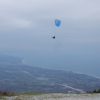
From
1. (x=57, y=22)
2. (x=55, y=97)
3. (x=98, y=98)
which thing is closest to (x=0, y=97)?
(x=55, y=97)

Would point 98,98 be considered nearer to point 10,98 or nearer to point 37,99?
point 37,99

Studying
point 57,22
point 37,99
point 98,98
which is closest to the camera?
point 37,99

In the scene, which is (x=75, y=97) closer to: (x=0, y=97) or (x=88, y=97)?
(x=88, y=97)

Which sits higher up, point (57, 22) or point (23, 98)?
point (57, 22)

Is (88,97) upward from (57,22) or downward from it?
downward

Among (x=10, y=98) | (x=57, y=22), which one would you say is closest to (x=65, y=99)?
(x=10, y=98)

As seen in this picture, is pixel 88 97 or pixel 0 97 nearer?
pixel 0 97

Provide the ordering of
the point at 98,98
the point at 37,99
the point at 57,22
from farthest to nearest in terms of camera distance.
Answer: the point at 57,22
the point at 98,98
the point at 37,99

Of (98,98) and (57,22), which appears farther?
(57,22)

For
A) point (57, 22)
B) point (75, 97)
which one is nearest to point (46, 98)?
point (75, 97)
